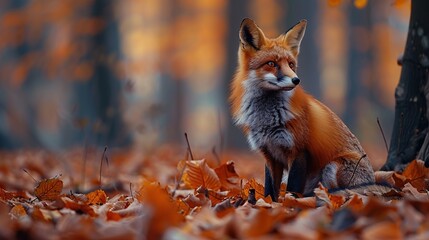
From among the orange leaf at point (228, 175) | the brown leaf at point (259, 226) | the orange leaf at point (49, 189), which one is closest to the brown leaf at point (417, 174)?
the orange leaf at point (228, 175)

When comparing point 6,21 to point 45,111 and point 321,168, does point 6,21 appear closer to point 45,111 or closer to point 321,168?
point 321,168

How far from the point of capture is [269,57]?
451cm

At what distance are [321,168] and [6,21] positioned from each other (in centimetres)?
1310

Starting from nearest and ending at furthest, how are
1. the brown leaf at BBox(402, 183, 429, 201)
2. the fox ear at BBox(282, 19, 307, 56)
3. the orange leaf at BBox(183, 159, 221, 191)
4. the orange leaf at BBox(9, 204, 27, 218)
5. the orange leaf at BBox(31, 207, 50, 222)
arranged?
1. the orange leaf at BBox(31, 207, 50, 222)
2. the orange leaf at BBox(9, 204, 27, 218)
3. the brown leaf at BBox(402, 183, 429, 201)
4. the orange leaf at BBox(183, 159, 221, 191)
5. the fox ear at BBox(282, 19, 307, 56)

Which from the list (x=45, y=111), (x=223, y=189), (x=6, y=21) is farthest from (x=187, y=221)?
(x=45, y=111)

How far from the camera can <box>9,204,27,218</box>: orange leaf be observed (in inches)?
132

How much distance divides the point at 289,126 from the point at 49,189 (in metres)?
1.75

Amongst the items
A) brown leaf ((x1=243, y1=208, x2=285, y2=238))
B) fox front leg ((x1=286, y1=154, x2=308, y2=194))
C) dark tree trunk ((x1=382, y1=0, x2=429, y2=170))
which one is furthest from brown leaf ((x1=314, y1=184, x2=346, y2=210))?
dark tree trunk ((x1=382, y1=0, x2=429, y2=170))

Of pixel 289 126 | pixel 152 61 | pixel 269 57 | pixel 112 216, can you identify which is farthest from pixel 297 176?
pixel 152 61

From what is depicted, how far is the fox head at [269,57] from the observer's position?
4.39 meters

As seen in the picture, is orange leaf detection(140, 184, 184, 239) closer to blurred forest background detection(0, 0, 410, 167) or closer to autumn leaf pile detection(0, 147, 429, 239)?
autumn leaf pile detection(0, 147, 429, 239)

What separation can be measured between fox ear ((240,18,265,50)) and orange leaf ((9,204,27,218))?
7.07 feet

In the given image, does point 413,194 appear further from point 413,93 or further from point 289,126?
point 413,93

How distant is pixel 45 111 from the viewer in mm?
42938
